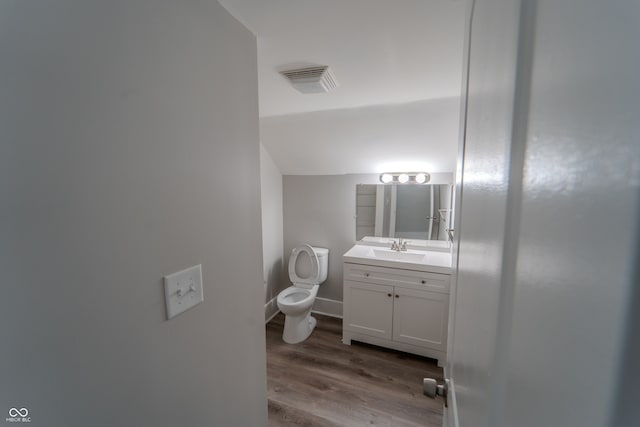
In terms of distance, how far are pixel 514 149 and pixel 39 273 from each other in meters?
0.81

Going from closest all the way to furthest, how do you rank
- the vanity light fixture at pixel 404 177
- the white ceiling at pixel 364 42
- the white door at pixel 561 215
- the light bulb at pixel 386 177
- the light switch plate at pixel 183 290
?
the white door at pixel 561 215 < the light switch plate at pixel 183 290 < the white ceiling at pixel 364 42 < the vanity light fixture at pixel 404 177 < the light bulb at pixel 386 177

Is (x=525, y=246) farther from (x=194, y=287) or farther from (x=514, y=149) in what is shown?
(x=194, y=287)

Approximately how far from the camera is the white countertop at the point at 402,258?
2.23 metres

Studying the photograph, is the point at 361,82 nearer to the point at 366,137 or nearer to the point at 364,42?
the point at 364,42

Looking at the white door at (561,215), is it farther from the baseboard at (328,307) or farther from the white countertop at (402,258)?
the baseboard at (328,307)

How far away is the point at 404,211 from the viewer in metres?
2.81

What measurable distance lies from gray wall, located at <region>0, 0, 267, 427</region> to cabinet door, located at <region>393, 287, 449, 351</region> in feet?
5.41

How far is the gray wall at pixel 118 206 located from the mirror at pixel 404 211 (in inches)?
80.0

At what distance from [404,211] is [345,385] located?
1695mm

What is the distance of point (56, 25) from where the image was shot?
1.73ft

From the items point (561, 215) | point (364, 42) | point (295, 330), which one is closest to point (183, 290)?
point (561, 215)

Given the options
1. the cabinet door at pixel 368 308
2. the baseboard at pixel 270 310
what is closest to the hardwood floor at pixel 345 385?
the cabinet door at pixel 368 308

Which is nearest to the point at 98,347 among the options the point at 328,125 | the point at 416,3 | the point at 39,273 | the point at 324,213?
the point at 39,273
